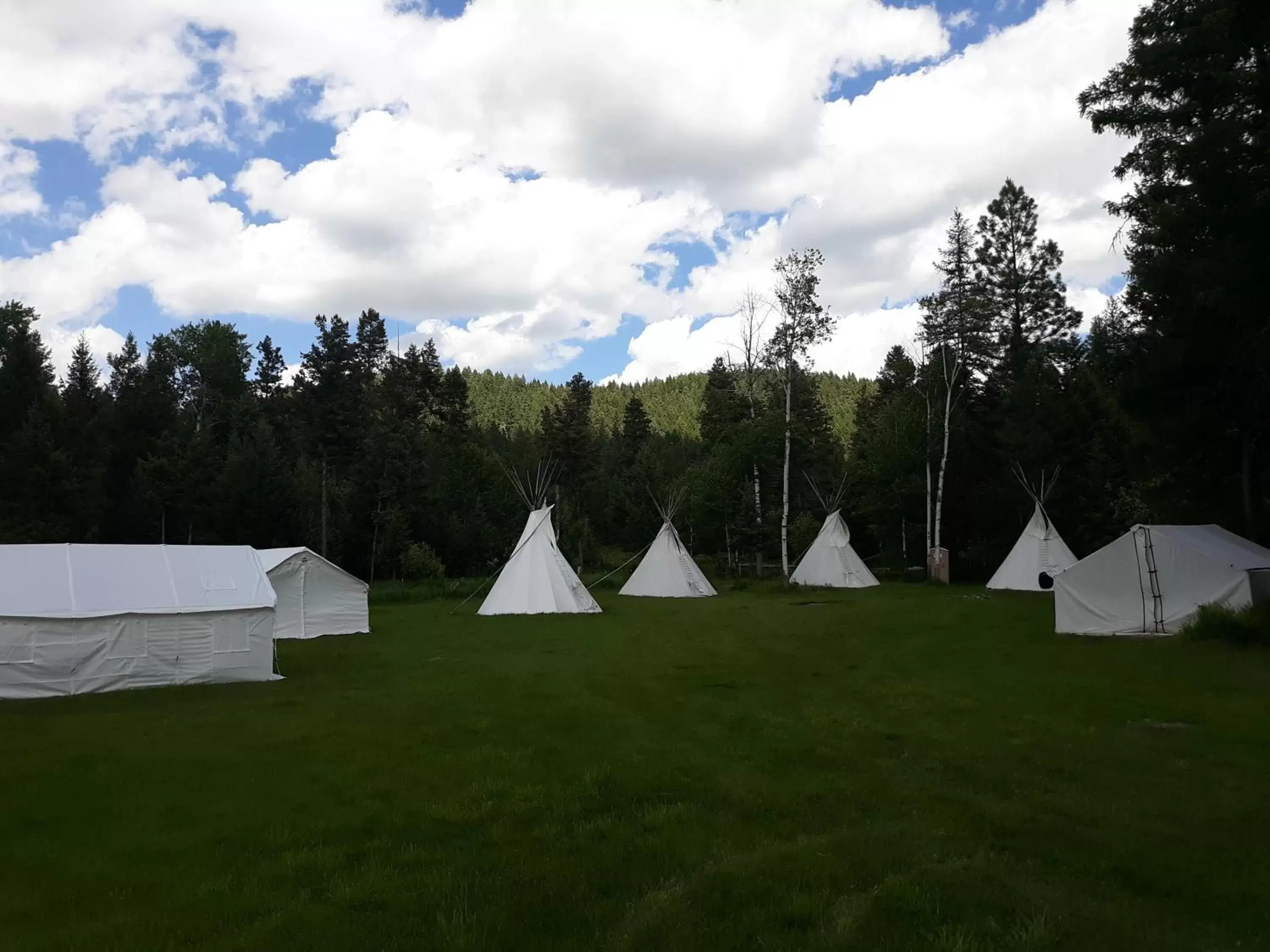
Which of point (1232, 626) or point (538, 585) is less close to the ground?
point (538, 585)

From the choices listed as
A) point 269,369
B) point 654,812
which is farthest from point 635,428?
point 654,812

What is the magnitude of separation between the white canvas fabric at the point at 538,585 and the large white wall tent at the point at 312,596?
3494mm

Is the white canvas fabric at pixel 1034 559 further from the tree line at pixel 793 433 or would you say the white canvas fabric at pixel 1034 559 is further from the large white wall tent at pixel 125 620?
the large white wall tent at pixel 125 620

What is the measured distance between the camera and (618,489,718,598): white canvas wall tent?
91.6ft

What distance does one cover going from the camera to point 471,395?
9262cm

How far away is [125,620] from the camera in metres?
12.1

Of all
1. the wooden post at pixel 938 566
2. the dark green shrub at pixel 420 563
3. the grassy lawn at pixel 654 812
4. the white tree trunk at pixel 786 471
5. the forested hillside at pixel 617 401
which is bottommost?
the grassy lawn at pixel 654 812

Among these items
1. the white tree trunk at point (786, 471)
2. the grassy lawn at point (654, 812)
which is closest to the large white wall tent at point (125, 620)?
the grassy lawn at point (654, 812)

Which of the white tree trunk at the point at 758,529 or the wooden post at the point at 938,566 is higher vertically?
the white tree trunk at the point at 758,529

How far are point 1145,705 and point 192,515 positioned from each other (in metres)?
34.2

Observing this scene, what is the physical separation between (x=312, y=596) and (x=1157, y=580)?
1713cm

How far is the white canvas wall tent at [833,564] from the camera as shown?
31.8m

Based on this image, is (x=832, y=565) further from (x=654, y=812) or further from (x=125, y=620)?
(x=654, y=812)

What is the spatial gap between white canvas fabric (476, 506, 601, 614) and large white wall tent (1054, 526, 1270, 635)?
11.3 m
